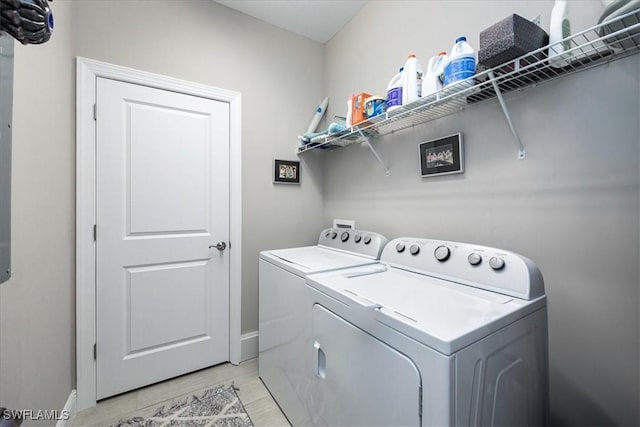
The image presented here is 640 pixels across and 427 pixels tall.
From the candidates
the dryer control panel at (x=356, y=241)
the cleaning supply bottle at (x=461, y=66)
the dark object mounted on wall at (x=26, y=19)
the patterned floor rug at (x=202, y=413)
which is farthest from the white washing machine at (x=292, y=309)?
the dark object mounted on wall at (x=26, y=19)

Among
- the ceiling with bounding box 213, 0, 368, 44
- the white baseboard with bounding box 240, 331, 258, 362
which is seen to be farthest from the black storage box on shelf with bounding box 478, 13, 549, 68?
the white baseboard with bounding box 240, 331, 258, 362

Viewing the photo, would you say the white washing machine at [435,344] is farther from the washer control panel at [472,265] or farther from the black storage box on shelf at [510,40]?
the black storage box on shelf at [510,40]

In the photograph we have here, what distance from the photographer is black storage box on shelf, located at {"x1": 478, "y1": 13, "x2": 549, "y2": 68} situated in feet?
2.97

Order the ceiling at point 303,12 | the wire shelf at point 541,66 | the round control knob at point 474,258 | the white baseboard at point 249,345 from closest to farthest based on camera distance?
1. the wire shelf at point 541,66
2. the round control knob at point 474,258
3. the ceiling at point 303,12
4. the white baseboard at point 249,345

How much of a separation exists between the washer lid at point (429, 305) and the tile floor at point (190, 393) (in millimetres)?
966

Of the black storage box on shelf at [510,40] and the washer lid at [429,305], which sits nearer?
the washer lid at [429,305]

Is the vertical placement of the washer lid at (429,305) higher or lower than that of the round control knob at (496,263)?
lower

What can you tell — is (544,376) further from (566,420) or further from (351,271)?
(351,271)

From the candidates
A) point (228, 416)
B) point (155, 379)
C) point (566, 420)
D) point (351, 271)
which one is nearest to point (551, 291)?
point (566, 420)

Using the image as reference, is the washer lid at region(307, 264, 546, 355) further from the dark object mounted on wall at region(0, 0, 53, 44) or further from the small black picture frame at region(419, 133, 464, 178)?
the dark object mounted on wall at region(0, 0, 53, 44)

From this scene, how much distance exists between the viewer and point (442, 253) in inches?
47.7

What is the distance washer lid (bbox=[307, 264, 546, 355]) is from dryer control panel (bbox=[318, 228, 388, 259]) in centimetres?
36

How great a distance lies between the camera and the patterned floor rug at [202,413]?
150 centimetres

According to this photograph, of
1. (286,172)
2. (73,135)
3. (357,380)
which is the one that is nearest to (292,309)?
(357,380)
